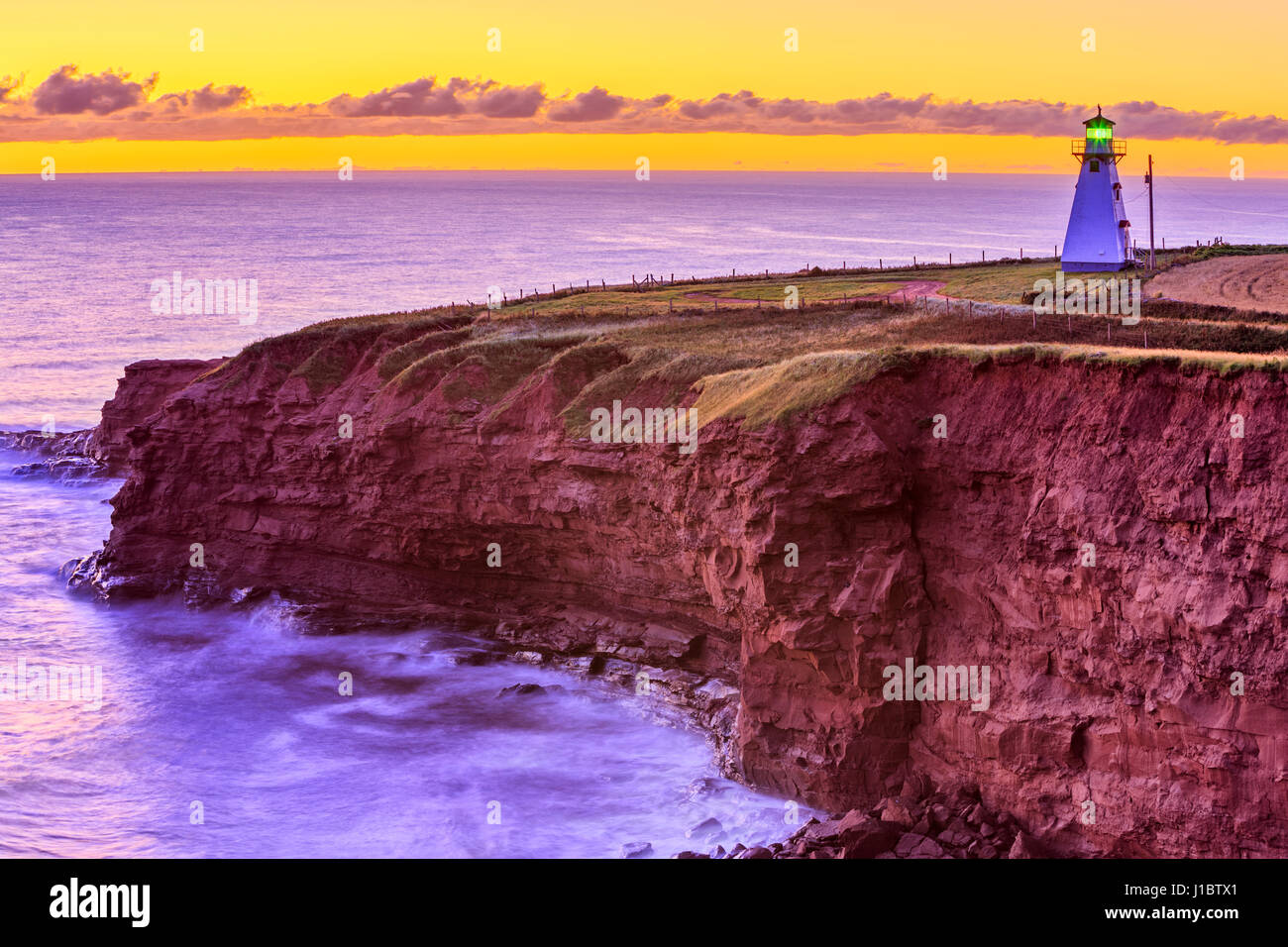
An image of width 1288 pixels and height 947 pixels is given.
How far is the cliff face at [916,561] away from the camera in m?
24.7

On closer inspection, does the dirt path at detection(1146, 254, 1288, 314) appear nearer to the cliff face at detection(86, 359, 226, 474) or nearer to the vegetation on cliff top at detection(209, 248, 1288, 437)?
the vegetation on cliff top at detection(209, 248, 1288, 437)

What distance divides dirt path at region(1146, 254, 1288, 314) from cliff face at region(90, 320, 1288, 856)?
18.7 meters

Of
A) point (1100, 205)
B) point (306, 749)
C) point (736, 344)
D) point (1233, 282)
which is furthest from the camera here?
point (1100, 205)

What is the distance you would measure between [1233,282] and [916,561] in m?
29.0

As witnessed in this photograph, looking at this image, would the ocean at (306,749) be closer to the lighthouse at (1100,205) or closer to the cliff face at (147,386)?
the cliff face at (147,386)

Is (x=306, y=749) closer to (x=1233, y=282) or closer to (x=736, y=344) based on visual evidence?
(x=736, y=344)

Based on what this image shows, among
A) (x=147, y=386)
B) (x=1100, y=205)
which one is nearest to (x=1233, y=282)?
(x=1100, y=205)

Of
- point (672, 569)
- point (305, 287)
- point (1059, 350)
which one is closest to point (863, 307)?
point (672, 569)

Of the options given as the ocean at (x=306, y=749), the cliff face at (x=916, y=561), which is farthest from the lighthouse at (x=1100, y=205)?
the ocean at (x=306, y=749)

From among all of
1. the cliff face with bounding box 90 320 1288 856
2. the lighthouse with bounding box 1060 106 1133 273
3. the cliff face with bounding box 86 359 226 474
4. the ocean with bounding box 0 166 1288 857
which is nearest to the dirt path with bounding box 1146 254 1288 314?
the lighthouse with bounding box 1060 106 1133 273

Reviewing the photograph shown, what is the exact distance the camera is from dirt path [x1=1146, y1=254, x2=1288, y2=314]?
44.9 meters

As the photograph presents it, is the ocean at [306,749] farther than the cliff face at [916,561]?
Yes

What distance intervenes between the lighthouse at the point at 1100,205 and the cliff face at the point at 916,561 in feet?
88.5

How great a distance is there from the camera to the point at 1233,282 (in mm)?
51031
